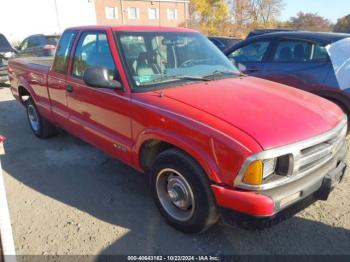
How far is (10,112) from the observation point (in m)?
7.55

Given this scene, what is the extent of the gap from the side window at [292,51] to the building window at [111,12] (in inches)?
1625

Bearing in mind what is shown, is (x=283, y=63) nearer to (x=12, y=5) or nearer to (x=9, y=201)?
(x=9, y=201)

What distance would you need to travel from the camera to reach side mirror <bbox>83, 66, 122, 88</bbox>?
10.6 feet

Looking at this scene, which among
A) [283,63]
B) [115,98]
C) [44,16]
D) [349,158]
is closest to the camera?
[115,98]

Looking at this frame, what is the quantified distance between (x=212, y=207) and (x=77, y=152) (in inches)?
118

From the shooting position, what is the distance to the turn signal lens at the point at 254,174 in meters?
2.35

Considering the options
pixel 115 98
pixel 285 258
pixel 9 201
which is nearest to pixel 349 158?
pixel 285 258

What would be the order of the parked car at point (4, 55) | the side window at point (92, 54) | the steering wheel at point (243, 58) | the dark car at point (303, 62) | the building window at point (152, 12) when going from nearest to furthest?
the side window at point (92, 54)
the dark car at point (303, 62)
the steering wheel at point (243, 58)
the parked car at point (4, 55)
the building window at point (152, 12)

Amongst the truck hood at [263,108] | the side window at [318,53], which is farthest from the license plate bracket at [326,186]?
the side window at [318,53]

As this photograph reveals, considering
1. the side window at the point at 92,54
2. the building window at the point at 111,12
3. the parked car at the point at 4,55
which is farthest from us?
the building window at the point at 111,12

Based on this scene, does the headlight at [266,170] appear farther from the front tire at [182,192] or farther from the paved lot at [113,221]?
the paved lot at [113,221]

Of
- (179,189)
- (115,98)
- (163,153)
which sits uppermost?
(115,98)

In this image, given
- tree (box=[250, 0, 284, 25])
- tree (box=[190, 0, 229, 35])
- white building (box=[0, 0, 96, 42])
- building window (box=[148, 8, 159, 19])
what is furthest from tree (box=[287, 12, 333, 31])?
white building (box=[0, 0, 96, 42])

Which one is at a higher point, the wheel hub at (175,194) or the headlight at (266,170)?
the headlight at (266,170)
